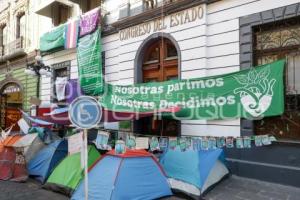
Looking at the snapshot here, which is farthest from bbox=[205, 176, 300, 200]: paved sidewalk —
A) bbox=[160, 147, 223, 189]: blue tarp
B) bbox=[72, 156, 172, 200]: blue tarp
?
bbox=[72, 156, 172, 200]: blue tarp

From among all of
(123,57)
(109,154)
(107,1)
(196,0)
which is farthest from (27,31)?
(109,154)

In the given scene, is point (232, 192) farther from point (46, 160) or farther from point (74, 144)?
point (46, 160)

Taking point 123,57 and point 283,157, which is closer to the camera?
point 283,157

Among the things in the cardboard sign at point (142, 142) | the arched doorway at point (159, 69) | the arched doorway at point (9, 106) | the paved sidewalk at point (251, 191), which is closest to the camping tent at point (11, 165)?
the arched doorway at point (159, 69)

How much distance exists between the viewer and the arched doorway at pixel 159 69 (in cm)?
948

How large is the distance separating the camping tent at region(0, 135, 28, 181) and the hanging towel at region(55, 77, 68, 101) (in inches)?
182

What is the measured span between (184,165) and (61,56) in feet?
30.7

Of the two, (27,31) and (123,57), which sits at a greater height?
(27,31)

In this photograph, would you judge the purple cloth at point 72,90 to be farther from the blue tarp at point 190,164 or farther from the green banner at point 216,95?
the blue tarp at point 190,164

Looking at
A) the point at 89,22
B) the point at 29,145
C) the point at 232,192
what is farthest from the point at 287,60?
the point at 89,22

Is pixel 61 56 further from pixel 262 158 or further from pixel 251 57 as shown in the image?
pixel 262 158

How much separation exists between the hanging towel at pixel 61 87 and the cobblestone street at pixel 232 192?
19.0ft

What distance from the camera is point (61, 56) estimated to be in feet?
45.9

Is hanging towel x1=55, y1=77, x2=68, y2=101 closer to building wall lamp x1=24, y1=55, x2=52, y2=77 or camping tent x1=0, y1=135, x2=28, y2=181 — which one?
building wall lamp x1=24, y1=55, x2=52, y2=77
